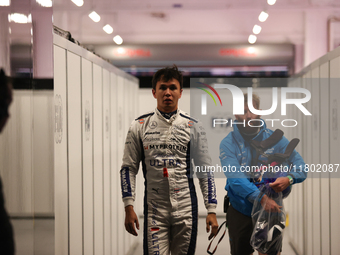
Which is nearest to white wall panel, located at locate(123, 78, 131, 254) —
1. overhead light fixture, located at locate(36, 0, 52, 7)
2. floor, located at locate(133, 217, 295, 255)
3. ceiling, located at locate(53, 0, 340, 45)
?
floor, located at locate(133, 217, 295, 255)

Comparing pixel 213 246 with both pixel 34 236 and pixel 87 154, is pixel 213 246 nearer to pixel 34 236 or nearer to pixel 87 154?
pixel 87 154

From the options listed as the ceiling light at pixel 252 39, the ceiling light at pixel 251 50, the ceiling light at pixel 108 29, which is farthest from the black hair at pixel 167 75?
the ceiling light at pixel 252 39

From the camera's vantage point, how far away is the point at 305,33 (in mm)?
5109


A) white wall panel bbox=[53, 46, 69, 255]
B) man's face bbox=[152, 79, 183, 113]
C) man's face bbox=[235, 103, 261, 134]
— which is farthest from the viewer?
man's face bbox=[235, 103, 261, 134]

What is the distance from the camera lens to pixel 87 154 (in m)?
2.47

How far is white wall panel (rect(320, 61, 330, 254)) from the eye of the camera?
104 inches

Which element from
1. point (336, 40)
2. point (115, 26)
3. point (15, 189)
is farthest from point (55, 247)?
point (336, 40)

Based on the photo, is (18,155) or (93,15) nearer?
(18,155)

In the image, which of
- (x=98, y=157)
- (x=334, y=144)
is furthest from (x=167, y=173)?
(x=334, y=144)

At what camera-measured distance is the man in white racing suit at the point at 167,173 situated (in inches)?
78.0

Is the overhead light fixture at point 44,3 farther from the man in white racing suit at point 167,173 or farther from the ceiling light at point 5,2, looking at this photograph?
the man in white racing suit at point 167,173

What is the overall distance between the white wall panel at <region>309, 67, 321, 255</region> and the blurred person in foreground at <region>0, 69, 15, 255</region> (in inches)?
92.0

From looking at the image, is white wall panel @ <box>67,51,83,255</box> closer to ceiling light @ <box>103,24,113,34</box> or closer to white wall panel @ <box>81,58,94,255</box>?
white wall panel @ <box>81,58,94,255</box>

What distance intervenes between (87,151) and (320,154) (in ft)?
6.13
